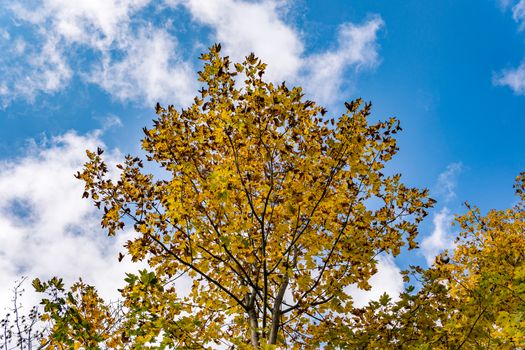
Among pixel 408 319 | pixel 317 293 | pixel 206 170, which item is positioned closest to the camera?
pixel 408 319

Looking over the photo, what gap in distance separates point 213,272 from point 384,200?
290cm

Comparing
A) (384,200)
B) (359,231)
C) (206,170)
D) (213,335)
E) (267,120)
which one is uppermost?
(206,170)

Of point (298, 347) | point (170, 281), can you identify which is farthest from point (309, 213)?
point (298, 347)

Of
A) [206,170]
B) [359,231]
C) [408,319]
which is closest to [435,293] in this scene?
[408,319]

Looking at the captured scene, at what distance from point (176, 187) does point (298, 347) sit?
372 cm

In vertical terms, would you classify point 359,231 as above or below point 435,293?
above

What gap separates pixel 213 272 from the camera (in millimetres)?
5898

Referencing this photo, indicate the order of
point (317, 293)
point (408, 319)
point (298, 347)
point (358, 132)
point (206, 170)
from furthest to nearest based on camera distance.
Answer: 1. point (298, 347)
2. point (206, 170)
3. point (317, 293)
4. point (408, 319)
5. point (358, 132)

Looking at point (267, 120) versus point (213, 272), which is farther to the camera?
point (213, 272)

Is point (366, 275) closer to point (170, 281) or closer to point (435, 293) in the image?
point (435, 293)

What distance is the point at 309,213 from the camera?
4.95 meters

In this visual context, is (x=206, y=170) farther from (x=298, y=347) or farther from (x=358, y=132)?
(x=298, y=347)

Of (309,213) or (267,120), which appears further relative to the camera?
(309,213)

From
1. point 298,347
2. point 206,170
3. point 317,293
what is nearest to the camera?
point 317,293
